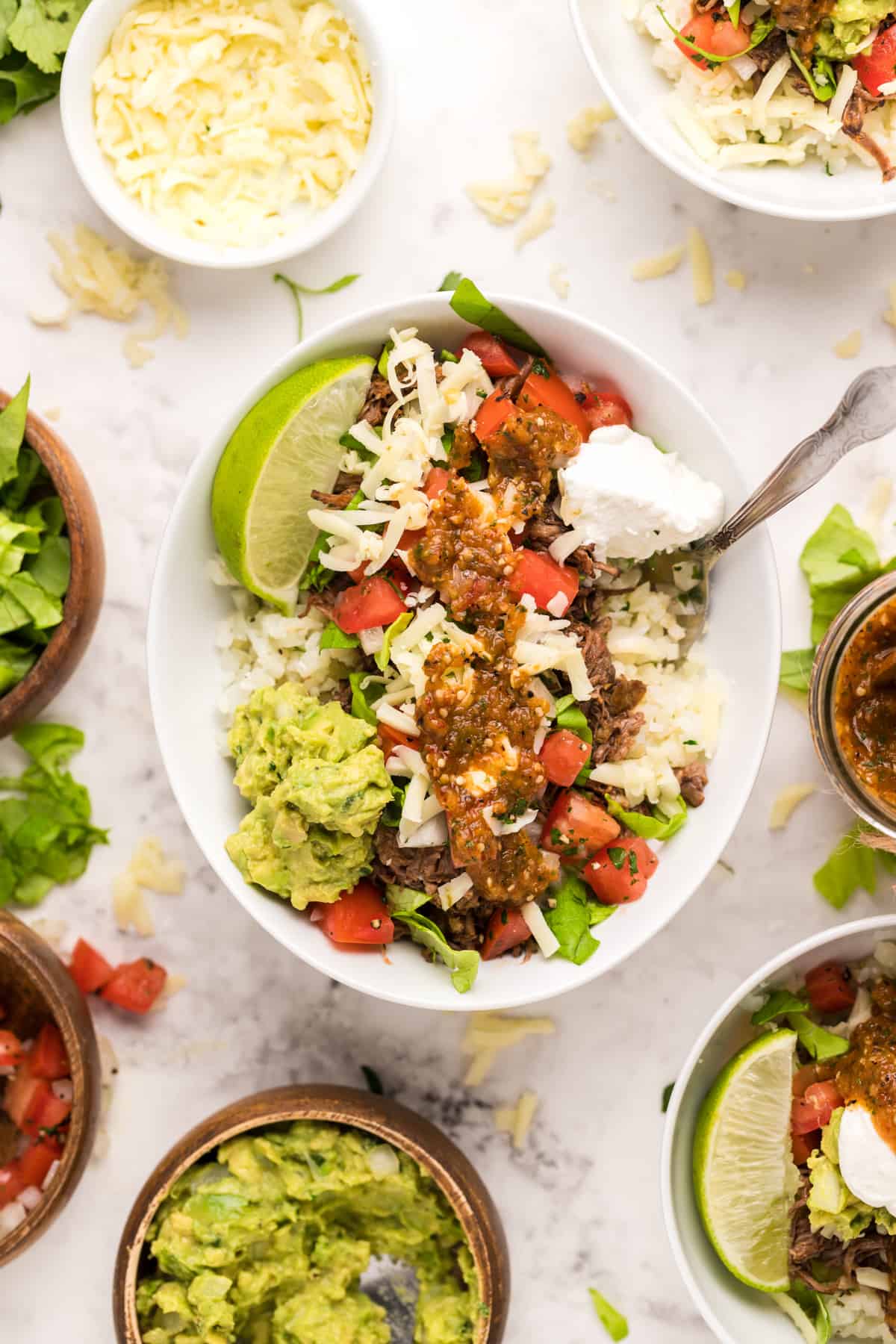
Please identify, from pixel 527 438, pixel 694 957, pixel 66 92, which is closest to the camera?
pixel 527 438

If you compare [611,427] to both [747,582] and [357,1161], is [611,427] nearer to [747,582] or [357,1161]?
[747,582]

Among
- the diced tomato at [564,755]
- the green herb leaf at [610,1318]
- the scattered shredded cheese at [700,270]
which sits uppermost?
the scattered shredded cheese at [700,270]

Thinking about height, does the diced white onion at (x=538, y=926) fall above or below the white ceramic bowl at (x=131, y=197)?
below

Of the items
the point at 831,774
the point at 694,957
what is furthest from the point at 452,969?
the point at 831,774

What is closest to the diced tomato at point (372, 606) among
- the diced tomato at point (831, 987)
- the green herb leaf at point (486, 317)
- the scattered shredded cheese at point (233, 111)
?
the green herb leaf at point (486, 317)

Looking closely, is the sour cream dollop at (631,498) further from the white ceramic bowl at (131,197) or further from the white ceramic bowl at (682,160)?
the white ceramic bowl at (131,197)

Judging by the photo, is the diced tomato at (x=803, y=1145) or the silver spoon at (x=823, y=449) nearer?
the silver spoon at (x=823, y=449)

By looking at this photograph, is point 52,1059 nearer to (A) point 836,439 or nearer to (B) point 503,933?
(B) point 503,933

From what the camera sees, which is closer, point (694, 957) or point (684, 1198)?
point (684, 1198)
